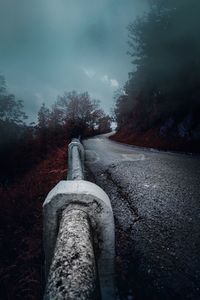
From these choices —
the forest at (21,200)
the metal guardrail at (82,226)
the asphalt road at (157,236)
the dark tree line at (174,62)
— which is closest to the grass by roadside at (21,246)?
the forest at (21,200)

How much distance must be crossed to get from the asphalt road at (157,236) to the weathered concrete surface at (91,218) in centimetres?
Result: 34

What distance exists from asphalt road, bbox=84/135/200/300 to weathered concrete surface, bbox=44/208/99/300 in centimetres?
113

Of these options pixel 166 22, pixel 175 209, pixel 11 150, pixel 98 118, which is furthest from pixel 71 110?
pixel 175 209

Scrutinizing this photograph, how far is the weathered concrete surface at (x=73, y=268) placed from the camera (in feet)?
3.57

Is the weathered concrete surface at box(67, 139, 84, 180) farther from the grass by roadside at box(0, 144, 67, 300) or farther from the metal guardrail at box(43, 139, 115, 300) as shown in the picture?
the metal guardrail at box(43, 139, 115, 300)

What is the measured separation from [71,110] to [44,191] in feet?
141

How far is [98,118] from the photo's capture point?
50062 millimetres

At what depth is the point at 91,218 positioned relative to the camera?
6.64 ft

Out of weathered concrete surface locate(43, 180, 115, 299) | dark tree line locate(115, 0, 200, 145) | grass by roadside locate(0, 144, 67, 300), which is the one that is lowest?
grass by roadside locate(0, 144, 67, 300)

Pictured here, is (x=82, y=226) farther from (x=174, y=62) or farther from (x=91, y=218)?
(x=174, y=62)

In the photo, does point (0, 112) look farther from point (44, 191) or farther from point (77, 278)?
point (77, 278)

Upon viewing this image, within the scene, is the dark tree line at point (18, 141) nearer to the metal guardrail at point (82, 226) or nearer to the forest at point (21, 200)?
the forest at point (21, 200)

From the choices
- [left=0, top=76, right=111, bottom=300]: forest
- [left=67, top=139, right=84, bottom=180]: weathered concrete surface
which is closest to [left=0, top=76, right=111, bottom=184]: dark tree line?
[left=0, top=76, right=111, bottom=300]: forest

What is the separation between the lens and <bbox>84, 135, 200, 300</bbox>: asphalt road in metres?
2.23
